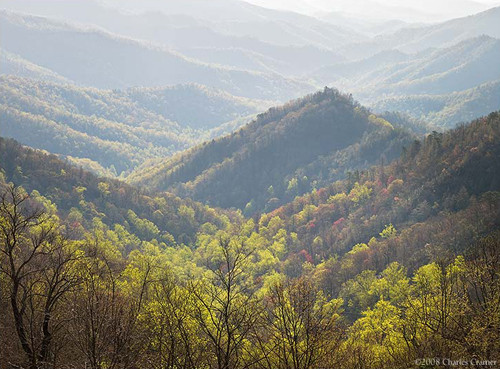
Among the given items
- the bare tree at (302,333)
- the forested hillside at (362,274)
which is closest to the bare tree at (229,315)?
the bare tree at (302,333)

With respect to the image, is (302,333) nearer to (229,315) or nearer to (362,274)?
(229,315)

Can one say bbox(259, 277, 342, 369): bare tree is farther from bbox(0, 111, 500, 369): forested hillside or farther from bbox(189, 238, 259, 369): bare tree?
bbox(189, 238, 259, 369): bare tree

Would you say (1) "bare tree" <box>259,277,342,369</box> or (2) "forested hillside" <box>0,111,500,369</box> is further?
(2) "forested hillside" <box>0,111,500,369</box>

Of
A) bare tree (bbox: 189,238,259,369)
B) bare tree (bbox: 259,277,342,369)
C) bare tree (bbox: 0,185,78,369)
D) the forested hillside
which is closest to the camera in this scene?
bare tree (bbox: 189,238,259,369)

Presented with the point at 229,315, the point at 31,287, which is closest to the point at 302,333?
the point at 229,315

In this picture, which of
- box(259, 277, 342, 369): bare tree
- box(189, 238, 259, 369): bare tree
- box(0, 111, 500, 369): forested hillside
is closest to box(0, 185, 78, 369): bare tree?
box(0, 111, 500, 369): forested hillside

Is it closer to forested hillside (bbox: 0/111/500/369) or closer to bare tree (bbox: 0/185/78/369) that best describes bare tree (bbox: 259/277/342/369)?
forested hillside (bbox: 0/111/500/369)

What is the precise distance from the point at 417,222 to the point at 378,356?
139619 millimetres

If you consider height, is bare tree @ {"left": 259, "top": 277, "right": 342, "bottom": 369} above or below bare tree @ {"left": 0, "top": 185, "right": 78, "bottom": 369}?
below

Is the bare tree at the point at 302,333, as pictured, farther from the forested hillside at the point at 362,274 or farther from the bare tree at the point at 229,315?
the bare tree at the point at 229,315

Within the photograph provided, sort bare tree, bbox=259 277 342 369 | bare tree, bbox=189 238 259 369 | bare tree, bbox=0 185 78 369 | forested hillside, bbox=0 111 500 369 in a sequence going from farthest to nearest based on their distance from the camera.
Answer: forested hillside, bbox=0 111 500 369
bare tree, bbox=259 277 342 369
bare tree, bbox=0 185 78 369
bare tree, bbox=189 238 259 369

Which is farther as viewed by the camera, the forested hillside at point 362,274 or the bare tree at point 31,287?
the forested hillside at point 362,274

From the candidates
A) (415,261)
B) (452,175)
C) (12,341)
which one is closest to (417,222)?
(452,175)

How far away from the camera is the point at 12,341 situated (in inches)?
1264
